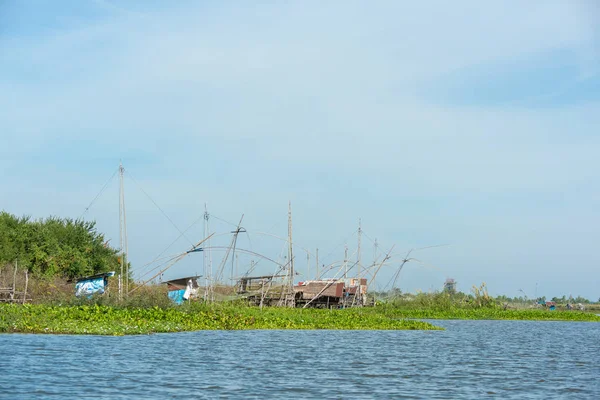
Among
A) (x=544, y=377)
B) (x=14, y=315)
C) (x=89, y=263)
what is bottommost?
(x=544, y=377)

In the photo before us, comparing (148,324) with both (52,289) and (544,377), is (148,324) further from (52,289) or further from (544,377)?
(544,377)

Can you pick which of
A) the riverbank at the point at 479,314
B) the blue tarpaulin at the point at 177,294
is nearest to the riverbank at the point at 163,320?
the blue tarpaulin at the point at 177,294

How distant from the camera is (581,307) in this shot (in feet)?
277

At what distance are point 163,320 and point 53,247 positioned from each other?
58.3 feet

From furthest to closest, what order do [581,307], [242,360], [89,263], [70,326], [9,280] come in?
[581,307]
[89,263]
[9,280]
[70,326]
[242,360]

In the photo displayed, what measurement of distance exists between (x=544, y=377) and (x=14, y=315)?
18289mm

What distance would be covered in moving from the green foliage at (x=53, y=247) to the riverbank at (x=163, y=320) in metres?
13.1

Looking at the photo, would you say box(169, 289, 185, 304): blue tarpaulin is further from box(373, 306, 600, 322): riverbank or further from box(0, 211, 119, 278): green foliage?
box(373, 306, 600, 322): riverbank

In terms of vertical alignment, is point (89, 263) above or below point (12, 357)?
above

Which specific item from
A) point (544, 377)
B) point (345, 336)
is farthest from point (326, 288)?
point (544, 377)

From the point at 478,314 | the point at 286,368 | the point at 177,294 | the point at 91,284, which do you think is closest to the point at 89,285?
the point at 91,284

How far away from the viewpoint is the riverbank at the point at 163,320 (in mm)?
26547

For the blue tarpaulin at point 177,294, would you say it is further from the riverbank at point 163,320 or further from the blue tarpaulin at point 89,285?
the riverbank at point 163,320

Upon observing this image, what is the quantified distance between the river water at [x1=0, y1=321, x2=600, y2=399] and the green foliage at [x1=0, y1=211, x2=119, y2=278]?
18.6 meters
